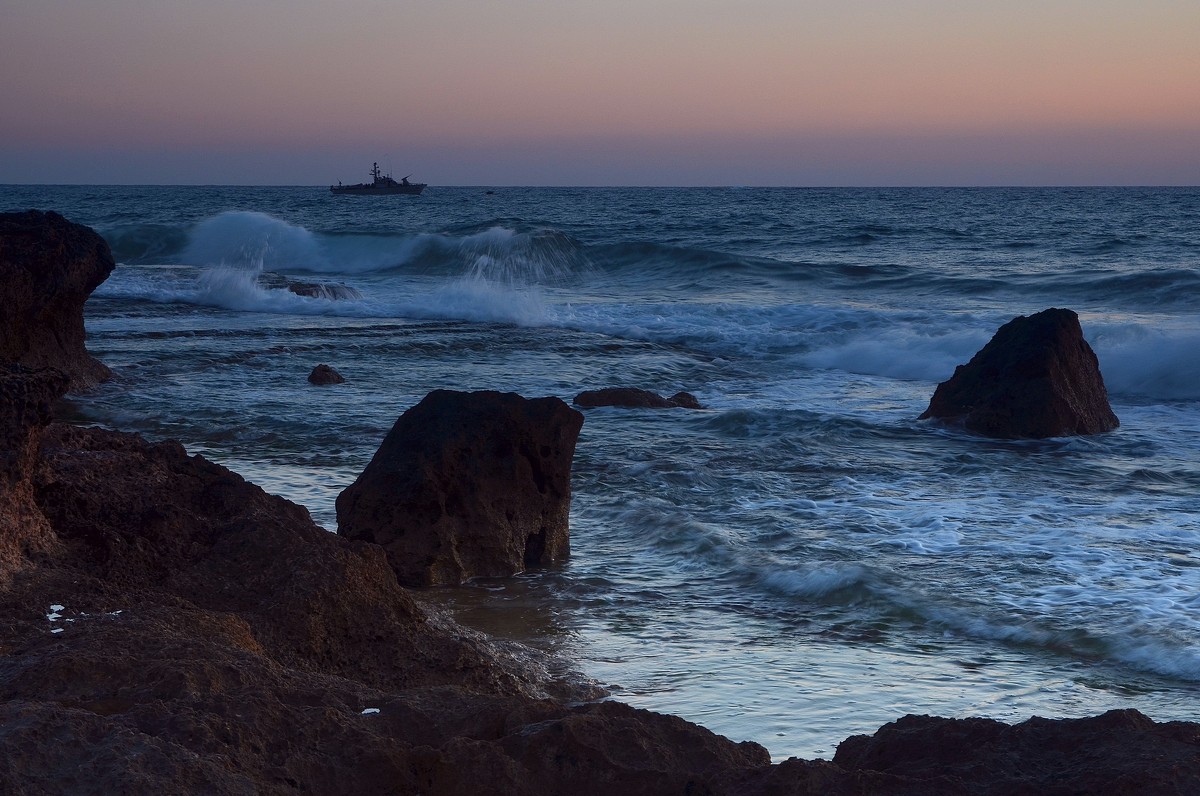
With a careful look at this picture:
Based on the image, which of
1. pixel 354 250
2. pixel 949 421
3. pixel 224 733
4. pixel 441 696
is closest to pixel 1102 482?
pixel 949 421

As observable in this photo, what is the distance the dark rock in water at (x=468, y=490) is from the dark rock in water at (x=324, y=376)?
5534 millimetres

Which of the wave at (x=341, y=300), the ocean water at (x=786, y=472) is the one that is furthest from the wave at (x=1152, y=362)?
the wave at (x=341, y=300)

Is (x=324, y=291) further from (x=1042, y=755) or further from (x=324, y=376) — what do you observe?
(x=1042, y=755)

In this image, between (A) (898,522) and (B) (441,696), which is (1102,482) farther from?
(B) (441,696)

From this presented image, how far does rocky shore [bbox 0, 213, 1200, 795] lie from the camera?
1.82 metres

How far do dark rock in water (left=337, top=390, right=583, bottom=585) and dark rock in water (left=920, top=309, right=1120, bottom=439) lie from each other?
439cm

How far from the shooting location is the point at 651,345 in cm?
1490

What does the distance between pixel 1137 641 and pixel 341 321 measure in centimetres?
1419

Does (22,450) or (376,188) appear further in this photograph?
(376,188)

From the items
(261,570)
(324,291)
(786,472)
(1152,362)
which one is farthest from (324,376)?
(324,291)

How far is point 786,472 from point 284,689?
5449 millimetres

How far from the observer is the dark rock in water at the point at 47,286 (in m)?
9.25

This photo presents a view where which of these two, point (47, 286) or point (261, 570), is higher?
point (47, 286)

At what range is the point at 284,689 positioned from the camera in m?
2.16
